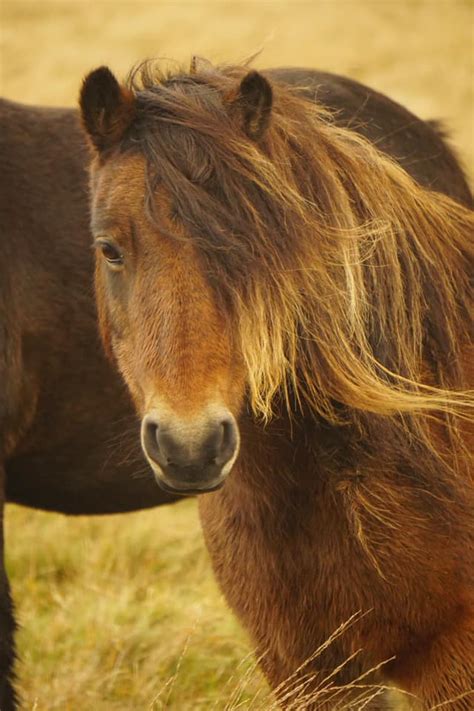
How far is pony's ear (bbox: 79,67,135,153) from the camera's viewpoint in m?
2.87

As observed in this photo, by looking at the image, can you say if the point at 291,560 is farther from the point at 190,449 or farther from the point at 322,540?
the point at 190,449

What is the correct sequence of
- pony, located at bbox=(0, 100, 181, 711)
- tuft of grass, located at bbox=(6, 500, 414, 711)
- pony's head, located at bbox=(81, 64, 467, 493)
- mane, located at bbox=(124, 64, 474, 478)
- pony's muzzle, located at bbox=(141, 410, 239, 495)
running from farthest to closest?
tuft of grass, located at bbox=(6, 500, 414, 711) → pony, located at bbox=(0, 100, 181, 711) → mane, located at bbox=(124, 64, 474, 478) → pony's head, located at bbox=(81, 64, 467, 493) → pony's muzzle, located at bbox=(141, 410, 239, 495)

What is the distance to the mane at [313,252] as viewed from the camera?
267 cm

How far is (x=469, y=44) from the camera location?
17.8 meters

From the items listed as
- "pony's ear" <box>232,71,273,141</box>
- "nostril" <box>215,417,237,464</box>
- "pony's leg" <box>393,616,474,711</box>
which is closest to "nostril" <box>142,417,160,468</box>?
"nostril" <box>215,417,237,464</box>

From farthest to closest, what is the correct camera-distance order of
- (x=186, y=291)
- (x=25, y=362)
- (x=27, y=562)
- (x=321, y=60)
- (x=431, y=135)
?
(x=321, y=60) < (x=27, y=562) < (x=431, y=135) < (x=25, y=362) < (x=186, y=291)

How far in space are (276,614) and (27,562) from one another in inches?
135

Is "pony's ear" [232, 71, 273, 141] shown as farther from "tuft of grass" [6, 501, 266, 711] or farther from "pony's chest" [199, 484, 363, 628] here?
"tuft of grass" [6, 501, 266, 711]

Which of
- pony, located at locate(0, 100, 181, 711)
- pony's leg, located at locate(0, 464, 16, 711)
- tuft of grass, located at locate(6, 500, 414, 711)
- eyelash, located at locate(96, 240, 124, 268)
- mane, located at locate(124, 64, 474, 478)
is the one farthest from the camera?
tuft of grass, located at locate(6, 500, 414, 711)

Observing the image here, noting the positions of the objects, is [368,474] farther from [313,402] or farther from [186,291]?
[186,291]

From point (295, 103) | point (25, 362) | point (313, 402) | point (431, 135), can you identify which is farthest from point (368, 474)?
point (431, 135)

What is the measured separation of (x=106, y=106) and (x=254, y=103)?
1.31ft

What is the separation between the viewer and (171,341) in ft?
8.39

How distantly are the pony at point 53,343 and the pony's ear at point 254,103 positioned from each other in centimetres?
158
